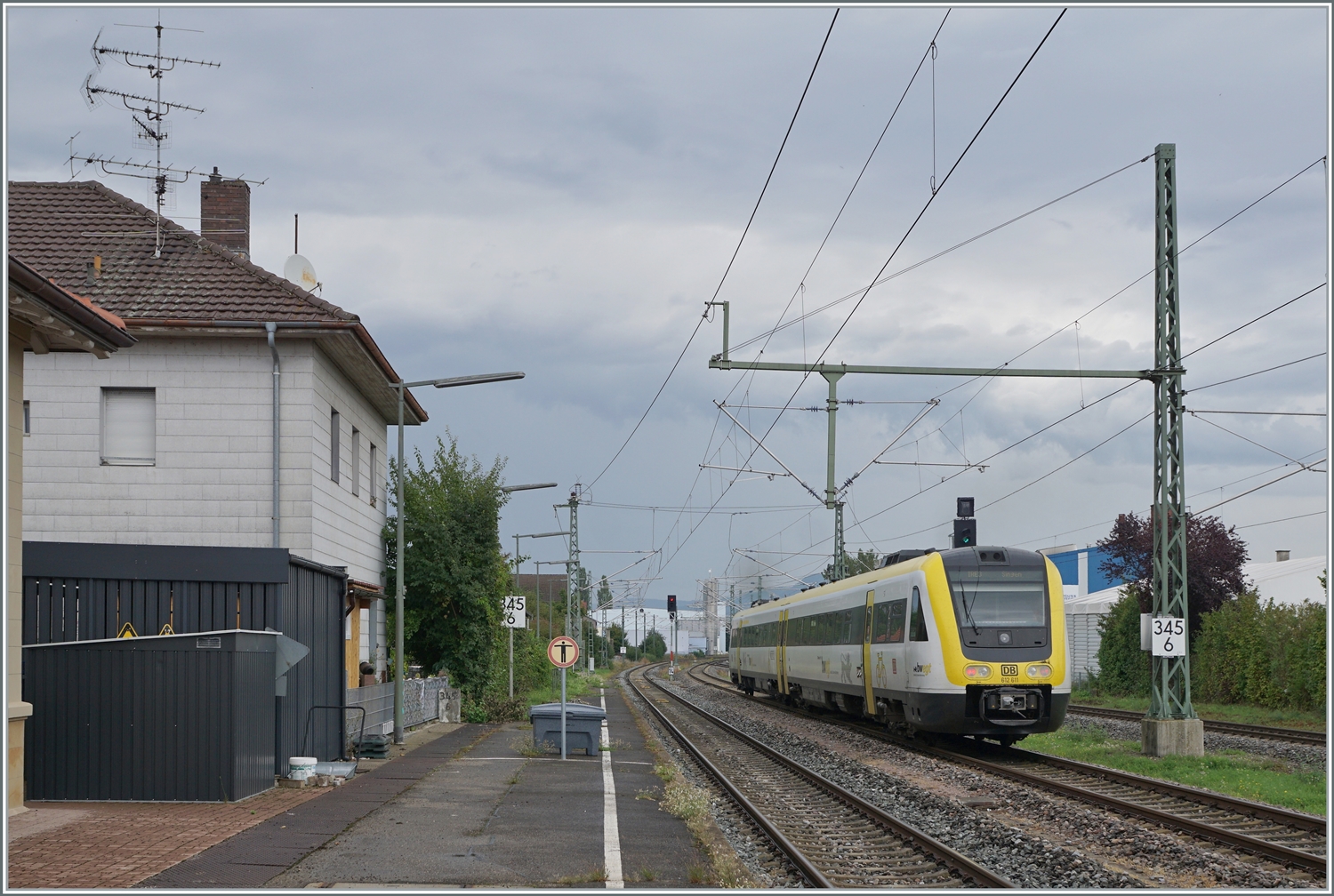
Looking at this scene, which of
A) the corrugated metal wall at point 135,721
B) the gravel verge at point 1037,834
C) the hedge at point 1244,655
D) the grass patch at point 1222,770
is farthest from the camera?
the hedge at point 1244,655

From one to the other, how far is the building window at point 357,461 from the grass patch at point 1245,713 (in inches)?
627

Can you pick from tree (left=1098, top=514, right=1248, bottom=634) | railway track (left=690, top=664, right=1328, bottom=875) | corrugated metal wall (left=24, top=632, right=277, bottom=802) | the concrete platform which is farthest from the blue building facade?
corrugated metal wall (left=24, top=632, right=277, bottom=802)

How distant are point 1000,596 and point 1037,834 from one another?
7.96 meters

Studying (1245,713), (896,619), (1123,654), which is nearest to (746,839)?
(896,619)

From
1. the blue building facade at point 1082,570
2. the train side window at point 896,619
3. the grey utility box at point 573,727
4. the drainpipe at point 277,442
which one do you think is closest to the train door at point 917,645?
the train side window at point 896,619

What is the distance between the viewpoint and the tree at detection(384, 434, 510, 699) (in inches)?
1126

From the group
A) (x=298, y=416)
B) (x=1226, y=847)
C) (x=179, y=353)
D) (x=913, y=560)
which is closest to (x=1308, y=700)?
(x=913, y=560)

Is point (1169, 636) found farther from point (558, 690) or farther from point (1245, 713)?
point (558, 690)

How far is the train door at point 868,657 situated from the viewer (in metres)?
23.6

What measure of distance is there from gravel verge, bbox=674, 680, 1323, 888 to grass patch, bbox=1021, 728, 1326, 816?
2031mm

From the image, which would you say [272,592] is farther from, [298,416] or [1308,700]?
[1308,700]

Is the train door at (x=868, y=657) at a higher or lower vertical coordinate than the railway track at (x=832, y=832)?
higher

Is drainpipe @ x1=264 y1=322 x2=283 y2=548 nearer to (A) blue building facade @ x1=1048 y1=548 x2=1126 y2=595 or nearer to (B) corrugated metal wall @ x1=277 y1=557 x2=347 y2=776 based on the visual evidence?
(B) corrugated metal wall @ x1=277 y1=557 x2=347 y2=776

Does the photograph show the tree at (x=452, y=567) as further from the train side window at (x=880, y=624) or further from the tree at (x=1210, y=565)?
the tree at (x=1210, y=565)
